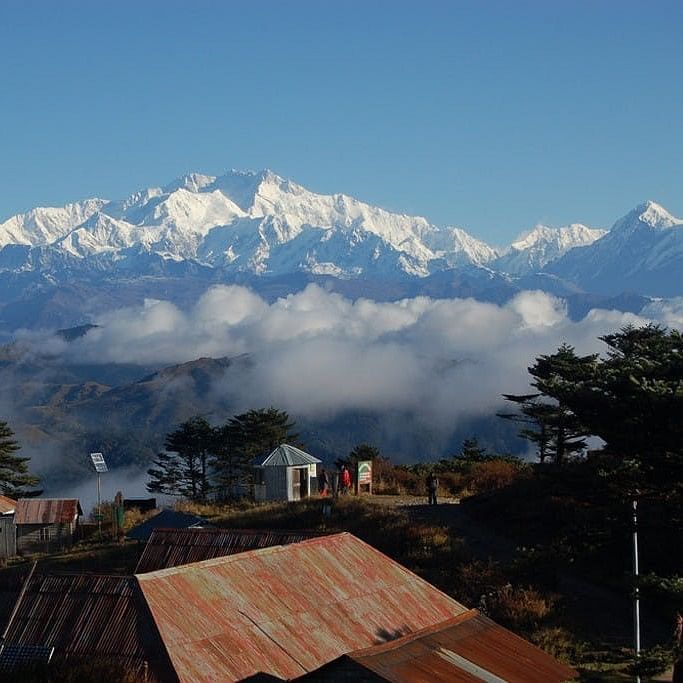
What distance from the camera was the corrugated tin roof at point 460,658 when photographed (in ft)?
52.7

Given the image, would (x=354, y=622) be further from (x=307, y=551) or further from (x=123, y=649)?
(x=123, y=649)

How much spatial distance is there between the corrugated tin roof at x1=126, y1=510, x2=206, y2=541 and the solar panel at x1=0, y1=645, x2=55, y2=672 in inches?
758

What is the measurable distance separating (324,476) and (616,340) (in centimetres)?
1316

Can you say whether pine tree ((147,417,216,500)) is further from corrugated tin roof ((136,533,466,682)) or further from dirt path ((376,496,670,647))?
corrugated tin roof ((136,533,466,682))

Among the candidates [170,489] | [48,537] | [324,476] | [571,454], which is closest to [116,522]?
[48,537]

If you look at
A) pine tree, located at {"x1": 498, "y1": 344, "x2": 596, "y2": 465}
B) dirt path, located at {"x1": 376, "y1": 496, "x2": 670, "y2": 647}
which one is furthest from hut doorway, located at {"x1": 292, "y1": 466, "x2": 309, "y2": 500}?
pine tree, located at {"x1": 498, "y1": 344, "x2": 596, "y2": 465}

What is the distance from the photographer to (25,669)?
1571cm

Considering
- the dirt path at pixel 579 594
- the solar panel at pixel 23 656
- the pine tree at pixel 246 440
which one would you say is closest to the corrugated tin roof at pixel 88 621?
the solar panel at pixel 23 656

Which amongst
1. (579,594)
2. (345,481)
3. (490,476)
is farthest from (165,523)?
(490,476)

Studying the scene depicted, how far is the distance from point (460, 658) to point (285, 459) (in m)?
27.2

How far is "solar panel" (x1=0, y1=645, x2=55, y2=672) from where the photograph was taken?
1596 cm

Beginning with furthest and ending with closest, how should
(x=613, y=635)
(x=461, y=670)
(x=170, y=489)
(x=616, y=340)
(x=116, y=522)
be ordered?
(x=170, y=489), (x=616, y=340), (x=116, y=522), (x=613, y=635), (x=461, y=670)

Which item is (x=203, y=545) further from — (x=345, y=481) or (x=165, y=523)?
(x=345, y=481)

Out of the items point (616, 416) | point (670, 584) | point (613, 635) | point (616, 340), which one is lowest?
point (613, 635)
